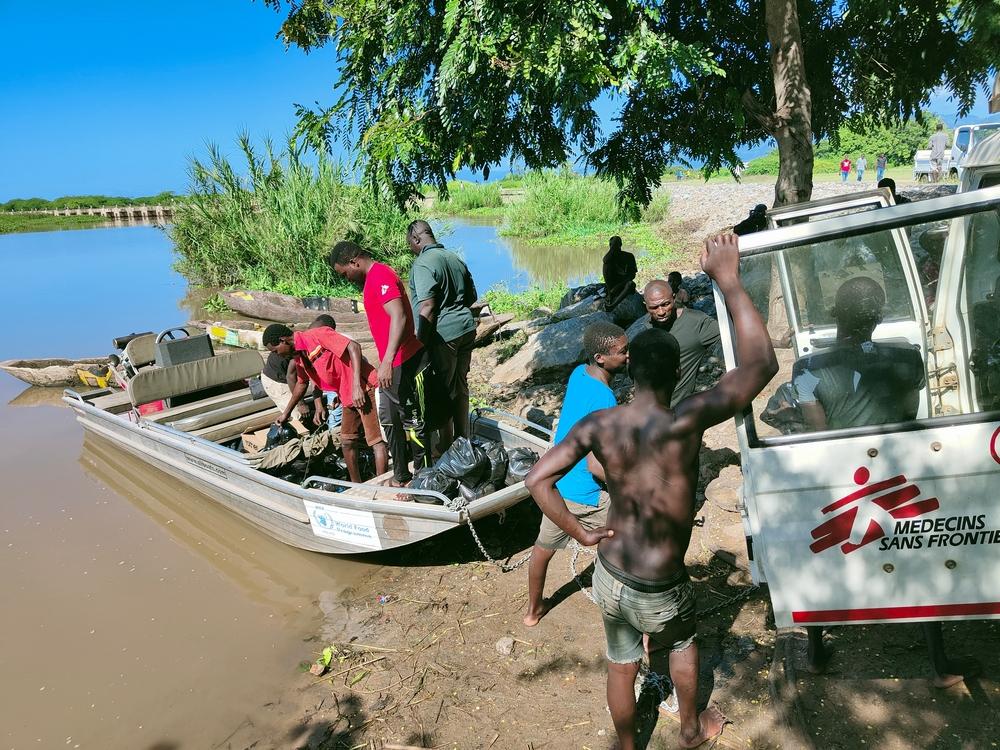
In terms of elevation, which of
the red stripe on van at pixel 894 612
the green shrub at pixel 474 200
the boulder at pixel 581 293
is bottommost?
the red stripe on van at pixel 894 612

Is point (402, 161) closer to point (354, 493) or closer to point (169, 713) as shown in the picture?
point (354, 493)

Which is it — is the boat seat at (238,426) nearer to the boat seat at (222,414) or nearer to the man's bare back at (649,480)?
the boat seat at (222,414)

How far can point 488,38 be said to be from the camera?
457cm

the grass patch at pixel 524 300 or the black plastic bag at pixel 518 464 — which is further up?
the grass patch at pixel 524 300

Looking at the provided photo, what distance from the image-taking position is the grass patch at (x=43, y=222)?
5938cm

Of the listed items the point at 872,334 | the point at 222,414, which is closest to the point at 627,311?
the point at 222,414

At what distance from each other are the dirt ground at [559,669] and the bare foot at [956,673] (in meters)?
0.03

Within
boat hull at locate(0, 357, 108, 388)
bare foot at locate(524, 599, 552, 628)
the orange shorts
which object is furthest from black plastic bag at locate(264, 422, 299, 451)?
boat hull at locate(0, 357, 108, 388)

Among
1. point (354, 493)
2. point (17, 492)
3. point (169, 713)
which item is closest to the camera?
point (169, 713)

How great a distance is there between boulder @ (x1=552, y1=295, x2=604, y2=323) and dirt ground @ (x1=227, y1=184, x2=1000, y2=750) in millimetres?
5073

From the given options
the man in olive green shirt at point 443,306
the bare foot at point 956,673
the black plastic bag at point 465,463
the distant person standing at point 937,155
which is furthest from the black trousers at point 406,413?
the distant person standing at point 937,155

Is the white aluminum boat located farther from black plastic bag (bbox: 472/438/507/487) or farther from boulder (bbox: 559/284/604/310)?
boulder (bbox: 559/284/604/310)

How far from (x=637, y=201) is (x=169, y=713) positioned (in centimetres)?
679

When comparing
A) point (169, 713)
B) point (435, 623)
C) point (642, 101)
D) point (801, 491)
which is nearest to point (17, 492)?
point (169, 713)
